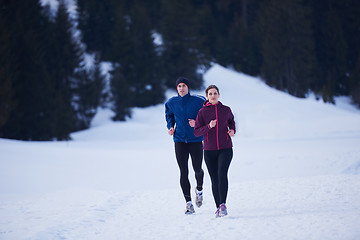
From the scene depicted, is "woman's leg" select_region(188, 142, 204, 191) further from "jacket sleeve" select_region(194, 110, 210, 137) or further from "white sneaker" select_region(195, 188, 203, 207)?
"jacket sleeve" select_region(194, 110, 210, 137)

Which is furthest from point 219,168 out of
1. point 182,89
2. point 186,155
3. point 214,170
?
point 182,89

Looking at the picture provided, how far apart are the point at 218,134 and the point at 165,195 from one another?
3250 millimetres

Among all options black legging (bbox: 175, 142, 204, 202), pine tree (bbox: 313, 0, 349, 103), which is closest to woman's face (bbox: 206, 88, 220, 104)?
black legging (bbox: 175, 142, 204, 202)

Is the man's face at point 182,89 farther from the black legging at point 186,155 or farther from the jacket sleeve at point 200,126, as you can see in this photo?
the black legging at point 186,155

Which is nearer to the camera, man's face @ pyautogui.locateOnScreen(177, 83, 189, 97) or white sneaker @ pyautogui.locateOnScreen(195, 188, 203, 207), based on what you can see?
man's face @ pyautogui.locateOnScreen(177, 83, 189, 97)

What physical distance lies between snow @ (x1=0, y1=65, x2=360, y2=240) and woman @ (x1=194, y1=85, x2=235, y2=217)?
54cm

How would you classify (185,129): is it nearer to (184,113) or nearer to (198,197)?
(184,113)

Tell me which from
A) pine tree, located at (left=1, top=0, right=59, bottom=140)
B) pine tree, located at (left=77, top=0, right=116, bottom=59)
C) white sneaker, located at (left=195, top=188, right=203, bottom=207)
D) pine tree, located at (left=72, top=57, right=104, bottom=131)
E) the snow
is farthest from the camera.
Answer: pine tree, located at (left=77, top=0, right=116, bottom=59)

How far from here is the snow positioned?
479cm

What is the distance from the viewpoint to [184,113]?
5.90 metres

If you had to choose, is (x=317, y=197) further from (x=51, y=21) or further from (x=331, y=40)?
(x=331, y=40)

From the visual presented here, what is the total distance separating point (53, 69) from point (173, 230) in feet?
76.4

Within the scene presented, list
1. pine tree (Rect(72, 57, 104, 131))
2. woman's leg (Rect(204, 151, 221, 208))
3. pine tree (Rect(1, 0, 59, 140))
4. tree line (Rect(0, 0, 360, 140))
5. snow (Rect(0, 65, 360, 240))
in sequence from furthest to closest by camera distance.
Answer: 1. pine tree (Rect(72, 57, 104, 131))
2. tree line (Rect(0, 0, 360, 140))
3. pine tree (Rect(1, 0, 59, 140))
4. woman's leg (Rect(204, 151, 221, 208))
5. snow (Rect(0, 65, 360, 240))

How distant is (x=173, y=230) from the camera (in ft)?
16.0
